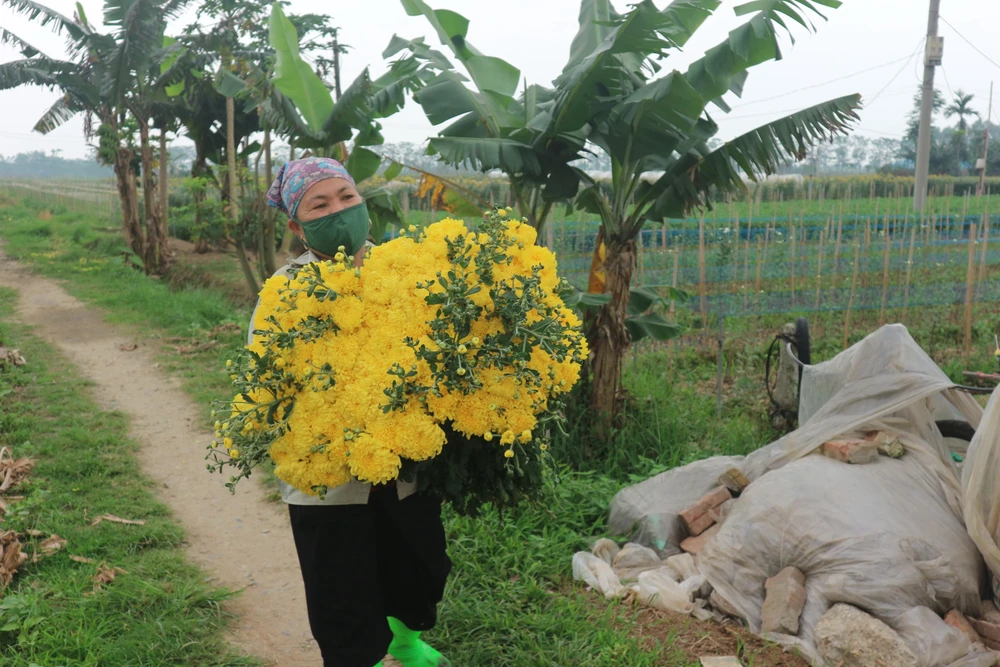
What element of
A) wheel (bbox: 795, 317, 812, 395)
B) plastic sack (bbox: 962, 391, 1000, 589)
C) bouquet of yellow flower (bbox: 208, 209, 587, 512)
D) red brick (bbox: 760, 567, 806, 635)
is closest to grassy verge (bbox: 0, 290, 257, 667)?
bouquet of yellow flower (bbox: 208, 209, 587, 512)

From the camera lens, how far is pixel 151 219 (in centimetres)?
1354

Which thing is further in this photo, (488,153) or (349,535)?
(488,153)

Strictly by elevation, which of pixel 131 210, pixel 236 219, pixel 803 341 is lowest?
pixel 803 341

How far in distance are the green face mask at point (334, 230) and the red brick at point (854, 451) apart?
2395 millimetres

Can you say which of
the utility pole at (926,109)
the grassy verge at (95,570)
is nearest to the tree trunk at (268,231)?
the grassy verge at (95,570)

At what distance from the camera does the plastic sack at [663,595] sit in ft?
11.1

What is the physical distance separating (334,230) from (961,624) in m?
2.69

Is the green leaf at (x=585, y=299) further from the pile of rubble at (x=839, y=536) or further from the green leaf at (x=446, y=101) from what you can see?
the green leaf at (x=446, y=101)

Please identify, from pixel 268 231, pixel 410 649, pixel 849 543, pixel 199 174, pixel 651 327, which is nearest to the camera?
pixel 410 649

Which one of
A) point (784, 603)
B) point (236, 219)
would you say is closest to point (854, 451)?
point (784, 603)

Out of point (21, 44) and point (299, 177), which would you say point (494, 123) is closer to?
point (299, 177)

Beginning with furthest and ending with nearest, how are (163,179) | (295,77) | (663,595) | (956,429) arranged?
(163,179) → (295,77) → (956,429) → (663,595)

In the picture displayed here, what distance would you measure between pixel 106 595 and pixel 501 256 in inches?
97.1

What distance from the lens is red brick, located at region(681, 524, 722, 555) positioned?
3.72 metres
